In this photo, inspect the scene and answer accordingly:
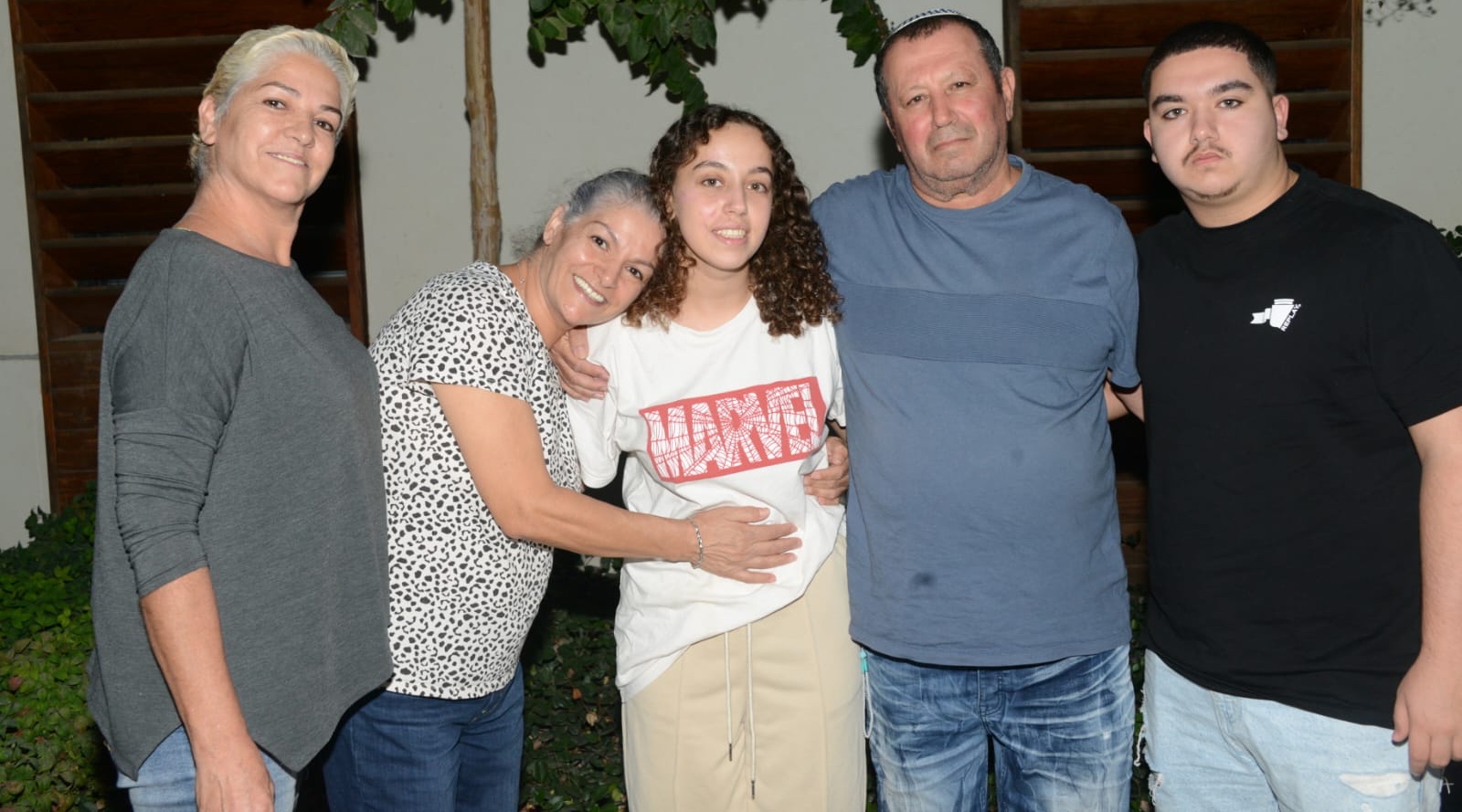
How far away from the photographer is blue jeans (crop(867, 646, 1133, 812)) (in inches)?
112

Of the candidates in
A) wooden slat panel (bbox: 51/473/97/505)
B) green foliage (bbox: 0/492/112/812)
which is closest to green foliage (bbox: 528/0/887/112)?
green foliage (bbox: 0/492/112/812)

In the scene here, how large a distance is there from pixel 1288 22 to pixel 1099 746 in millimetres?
4000

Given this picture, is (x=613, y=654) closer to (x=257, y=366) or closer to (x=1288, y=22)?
(x=257, y=366)

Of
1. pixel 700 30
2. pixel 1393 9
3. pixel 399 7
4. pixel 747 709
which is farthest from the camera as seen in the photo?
pixel 1393 9

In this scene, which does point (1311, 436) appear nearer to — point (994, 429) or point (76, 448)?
point (994, 429)

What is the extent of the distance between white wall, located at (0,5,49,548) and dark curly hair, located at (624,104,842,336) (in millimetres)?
4465

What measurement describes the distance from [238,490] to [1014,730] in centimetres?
188

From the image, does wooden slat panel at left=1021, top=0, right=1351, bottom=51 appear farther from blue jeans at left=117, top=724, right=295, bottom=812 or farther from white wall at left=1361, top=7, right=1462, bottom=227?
blue jeans at left=117, top=724, right=295, bottom=812

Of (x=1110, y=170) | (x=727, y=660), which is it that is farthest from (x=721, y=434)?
(x=1110, y=170)

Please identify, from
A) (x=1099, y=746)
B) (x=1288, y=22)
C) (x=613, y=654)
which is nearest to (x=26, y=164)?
(x=613, y=654)

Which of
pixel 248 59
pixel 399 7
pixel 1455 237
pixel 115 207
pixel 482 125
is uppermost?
pixel 399 7

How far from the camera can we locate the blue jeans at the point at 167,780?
2.06 meters

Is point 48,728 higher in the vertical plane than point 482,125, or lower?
lower

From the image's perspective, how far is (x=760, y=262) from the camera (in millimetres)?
2818
